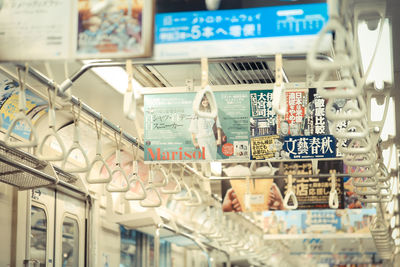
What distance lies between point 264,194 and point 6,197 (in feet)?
15.3

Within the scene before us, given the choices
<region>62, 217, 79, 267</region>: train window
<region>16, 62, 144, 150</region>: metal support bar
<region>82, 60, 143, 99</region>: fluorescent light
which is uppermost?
<region>82, 60, 143, 99</region>: fluorescent light

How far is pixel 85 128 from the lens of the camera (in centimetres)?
913

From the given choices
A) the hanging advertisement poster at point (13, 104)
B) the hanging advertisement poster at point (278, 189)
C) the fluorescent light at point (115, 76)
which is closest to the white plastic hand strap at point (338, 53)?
the hanging advertisement poster at point (13, 104)

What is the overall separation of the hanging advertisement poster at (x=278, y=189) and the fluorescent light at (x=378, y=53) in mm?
3405

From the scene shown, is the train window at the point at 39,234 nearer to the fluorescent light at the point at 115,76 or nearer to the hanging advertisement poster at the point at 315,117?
the fluorescent light at the point at 115,76

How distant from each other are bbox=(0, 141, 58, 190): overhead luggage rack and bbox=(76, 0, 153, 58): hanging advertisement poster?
1909 millimetres

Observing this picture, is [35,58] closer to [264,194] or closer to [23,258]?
[23,258]

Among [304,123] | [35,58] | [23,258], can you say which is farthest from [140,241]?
[35,58]

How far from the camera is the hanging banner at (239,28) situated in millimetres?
4492

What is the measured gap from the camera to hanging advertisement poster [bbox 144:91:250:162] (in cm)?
711

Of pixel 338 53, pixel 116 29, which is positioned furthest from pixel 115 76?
pixel 338 53

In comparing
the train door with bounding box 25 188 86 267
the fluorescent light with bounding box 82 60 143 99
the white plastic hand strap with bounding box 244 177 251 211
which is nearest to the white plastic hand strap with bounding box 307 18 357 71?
the train door with bounding box 25 188 86 267

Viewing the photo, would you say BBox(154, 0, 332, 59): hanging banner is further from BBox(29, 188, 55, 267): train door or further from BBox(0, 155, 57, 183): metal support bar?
BBox(29, 188, 55, 267): train door

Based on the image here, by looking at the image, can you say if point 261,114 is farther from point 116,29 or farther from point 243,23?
point 116,29
